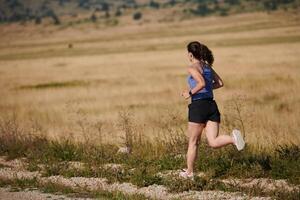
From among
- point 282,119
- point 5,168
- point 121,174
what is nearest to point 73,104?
point 282,119

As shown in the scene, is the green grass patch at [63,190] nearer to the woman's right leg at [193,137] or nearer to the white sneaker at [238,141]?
the woman's right leg at [193,137]

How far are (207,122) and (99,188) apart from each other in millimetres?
2049

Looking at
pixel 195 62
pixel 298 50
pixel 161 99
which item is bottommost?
pixel 298 50

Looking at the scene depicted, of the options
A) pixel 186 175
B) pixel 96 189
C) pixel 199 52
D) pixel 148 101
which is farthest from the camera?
pixel 148 101

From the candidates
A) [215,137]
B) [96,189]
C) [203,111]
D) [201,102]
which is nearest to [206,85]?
[201,102]

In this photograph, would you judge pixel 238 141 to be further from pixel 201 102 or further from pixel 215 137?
pixel 201 102

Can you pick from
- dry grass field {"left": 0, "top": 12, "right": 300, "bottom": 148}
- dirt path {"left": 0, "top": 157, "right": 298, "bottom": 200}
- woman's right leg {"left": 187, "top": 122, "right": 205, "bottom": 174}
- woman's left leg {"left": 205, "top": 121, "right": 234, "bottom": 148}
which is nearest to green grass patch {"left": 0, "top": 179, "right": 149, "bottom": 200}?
dirt path {"left": 0, "top": 157, "right": 298, "bottom": 200}

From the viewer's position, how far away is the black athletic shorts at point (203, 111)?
8875 millimetres

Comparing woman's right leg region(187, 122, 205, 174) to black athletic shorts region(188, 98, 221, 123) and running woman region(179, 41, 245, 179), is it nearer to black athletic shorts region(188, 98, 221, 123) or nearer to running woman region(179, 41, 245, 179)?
running woman region(179, 41, 245, 179)

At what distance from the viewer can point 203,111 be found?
29.1 ft

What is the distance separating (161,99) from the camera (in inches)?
1017

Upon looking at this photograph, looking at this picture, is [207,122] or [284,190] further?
[207,122]

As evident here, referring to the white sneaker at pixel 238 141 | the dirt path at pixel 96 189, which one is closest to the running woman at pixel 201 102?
the white sneaker at pixel 238 141

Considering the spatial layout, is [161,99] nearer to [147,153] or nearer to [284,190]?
[147,153]
